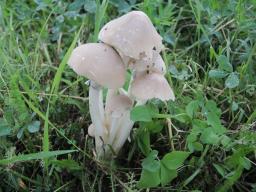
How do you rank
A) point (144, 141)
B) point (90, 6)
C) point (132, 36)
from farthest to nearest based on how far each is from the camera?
1. point (90, 6)
2. point (144, 141)
3. point (132, 36)

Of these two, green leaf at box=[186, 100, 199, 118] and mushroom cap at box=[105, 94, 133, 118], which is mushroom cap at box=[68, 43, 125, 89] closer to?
mushroom cap at box=[105, 94, 133, 118]

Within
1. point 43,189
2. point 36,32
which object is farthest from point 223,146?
point 36,32

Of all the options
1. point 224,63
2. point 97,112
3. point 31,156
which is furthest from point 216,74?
point 31,156

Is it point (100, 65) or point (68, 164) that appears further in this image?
point (68, 164)

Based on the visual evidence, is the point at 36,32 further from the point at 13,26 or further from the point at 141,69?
the point at 141,69

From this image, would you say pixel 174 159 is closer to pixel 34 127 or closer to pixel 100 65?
pixel 100 65

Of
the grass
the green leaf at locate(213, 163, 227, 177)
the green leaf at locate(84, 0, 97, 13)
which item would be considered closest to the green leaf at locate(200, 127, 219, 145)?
the grass

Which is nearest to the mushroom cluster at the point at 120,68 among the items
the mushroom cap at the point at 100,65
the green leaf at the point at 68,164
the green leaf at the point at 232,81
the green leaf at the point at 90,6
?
the mushroom cap at the point at 100,65

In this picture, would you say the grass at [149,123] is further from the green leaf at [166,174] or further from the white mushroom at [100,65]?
the white mushroom at [100,65]
